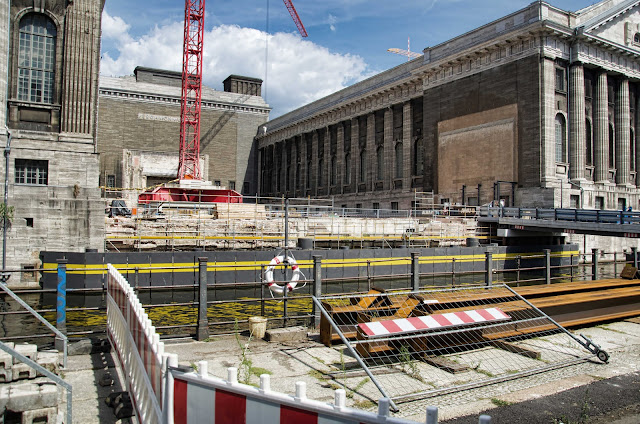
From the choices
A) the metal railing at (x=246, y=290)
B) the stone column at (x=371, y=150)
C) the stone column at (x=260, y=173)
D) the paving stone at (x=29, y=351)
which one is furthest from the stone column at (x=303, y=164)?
the paving stone at (x=29, y=351)

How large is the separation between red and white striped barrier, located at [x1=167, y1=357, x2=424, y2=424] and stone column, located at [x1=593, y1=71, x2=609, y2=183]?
48.2 metres

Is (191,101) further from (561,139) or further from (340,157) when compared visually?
(561,139)

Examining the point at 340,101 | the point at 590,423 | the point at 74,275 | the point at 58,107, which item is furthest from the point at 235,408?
the point at 340,101

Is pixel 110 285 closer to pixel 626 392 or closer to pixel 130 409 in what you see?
pixel 130 409

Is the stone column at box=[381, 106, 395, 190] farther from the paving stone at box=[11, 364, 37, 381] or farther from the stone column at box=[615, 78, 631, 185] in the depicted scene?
the paving stone at box=[11, 364, 37, 381]

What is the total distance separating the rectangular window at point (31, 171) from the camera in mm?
24422

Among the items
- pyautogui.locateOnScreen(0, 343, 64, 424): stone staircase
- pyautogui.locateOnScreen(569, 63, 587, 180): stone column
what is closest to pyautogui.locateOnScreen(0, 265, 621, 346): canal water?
pyautogui.locateOnScreen(0, 343, 64, 424): stone staircase

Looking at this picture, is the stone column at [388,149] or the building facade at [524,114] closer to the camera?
the building facade at [524,114]

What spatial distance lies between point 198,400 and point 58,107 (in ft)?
87.6

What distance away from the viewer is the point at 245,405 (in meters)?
3.40

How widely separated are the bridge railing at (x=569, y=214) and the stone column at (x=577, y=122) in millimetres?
8431

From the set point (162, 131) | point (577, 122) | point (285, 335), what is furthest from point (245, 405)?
point (162, 131)

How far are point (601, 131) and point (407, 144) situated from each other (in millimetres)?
19530

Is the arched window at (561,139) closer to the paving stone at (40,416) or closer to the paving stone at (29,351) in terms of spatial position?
the paving stone at (29,351)
